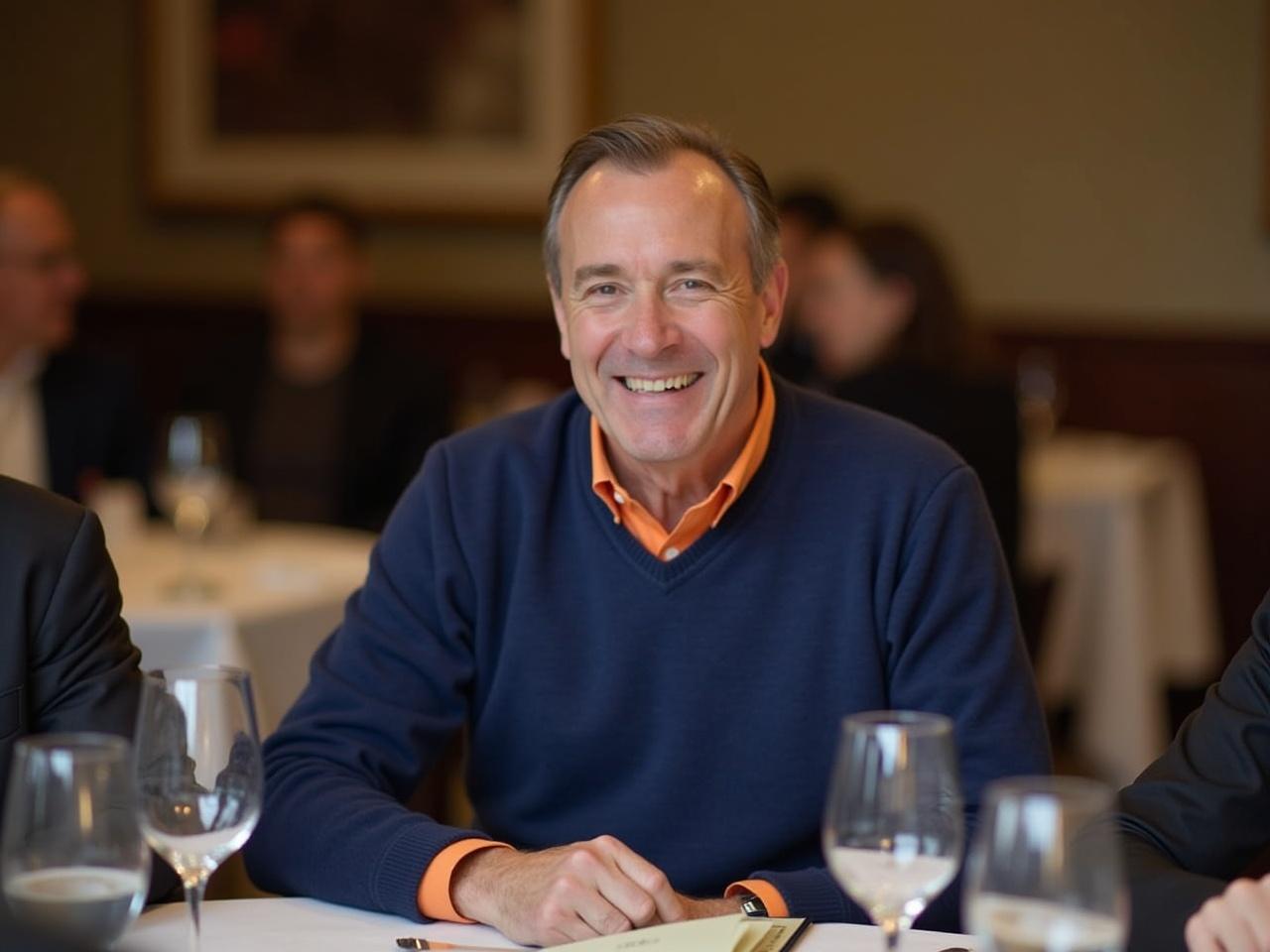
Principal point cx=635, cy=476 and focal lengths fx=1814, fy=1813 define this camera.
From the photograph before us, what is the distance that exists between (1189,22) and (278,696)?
3672 millimetres

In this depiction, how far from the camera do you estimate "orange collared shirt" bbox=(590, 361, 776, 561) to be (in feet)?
6.58

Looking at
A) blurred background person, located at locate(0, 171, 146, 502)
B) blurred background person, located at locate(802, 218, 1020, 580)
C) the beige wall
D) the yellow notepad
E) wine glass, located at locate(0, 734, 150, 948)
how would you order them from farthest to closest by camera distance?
the beige wall, blurred background person, located at locate(0, 171, 146, 502), blurred background person, located at locate(802, 218, 1020, 580), the yellow notepad, wine glass, located at locate(0, 734, 150, 948)

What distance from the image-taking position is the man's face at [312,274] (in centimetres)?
517

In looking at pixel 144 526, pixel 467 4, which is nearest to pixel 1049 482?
pixel 144 526

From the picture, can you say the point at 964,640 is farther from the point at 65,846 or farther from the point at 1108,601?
the point at 1108,601

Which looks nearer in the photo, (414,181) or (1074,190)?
(1074,190)

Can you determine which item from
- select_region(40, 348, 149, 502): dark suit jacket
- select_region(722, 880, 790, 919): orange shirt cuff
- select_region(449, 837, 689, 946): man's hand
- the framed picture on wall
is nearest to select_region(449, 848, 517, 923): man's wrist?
select_region(449, 837, 689, 946): man's hand

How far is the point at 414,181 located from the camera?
6.60m

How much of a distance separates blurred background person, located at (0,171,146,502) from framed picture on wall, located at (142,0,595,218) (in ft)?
7.10

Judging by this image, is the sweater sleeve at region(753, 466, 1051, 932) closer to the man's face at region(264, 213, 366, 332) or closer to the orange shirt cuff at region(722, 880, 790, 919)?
the orange shirt cuff at region(722, 880, 790, 919)

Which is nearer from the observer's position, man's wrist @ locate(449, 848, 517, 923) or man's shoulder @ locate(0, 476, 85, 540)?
man's wrist @ locate(449, 848, 517, 923)

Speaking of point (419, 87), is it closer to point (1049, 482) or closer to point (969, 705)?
point (1049, 482)

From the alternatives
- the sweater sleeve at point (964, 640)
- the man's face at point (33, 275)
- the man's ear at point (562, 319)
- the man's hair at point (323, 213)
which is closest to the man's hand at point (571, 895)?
the sweater sleeve at point (964, 640)

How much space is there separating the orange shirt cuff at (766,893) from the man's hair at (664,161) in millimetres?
690
